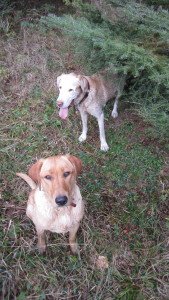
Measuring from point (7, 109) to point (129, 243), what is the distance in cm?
277

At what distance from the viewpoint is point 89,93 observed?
439cm

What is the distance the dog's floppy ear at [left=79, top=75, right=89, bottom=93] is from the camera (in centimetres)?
408

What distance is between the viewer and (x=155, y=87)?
14.2 feet

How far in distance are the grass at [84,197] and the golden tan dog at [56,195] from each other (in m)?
0.43

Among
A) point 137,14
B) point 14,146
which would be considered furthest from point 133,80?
point 14,146

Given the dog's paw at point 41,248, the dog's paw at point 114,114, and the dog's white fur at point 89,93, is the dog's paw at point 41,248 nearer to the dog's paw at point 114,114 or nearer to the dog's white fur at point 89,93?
the dog's white fur at point 89,93

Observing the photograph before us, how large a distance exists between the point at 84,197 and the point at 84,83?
141 centimetres

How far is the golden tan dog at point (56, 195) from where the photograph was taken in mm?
3088

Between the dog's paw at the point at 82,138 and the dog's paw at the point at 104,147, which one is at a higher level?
the dog's paw at the point at 104,147

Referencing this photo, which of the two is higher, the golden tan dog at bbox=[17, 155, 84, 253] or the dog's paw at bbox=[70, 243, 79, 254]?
the golden tan dog at bbox=[17, 155, 84, 253]

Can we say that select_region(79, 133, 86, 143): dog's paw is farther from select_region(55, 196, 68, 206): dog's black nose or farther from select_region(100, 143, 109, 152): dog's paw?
select_region(55, 196, 68, 206): dog's black nose

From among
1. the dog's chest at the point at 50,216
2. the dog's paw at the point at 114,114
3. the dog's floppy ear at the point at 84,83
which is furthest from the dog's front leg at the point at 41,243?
the dog's paw at the point at 114,114

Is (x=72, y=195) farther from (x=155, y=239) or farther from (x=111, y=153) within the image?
(x=111, y=153)

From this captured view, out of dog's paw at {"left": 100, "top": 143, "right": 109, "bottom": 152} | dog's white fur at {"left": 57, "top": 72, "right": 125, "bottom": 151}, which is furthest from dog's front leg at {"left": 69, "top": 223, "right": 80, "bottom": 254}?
dog's paw at {"left": 100, "top": 143, "right": 109, "bottom": 152}
